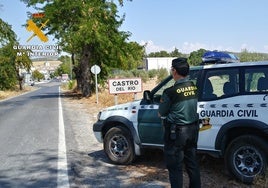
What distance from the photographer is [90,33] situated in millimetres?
29734

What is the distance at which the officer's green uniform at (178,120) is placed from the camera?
15.8 feet

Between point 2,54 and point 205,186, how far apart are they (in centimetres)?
6206

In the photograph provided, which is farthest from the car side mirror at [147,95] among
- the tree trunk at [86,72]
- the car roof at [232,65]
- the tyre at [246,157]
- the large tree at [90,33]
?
the tree trunk at [86,72]

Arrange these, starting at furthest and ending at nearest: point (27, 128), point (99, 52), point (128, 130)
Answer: point (99, 52)
point (27, 128)
point (128, 130)

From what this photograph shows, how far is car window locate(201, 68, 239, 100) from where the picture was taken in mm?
6082

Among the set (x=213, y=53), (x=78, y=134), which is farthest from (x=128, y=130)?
(x=78, y=134)

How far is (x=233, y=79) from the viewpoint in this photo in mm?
6117

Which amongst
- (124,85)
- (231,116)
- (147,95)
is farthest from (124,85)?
(231,116)

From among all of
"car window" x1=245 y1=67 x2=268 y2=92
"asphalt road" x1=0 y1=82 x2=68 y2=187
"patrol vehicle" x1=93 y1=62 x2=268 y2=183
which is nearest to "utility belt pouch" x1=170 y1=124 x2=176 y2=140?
"patrol vehicle" x1=93 y1=62 x2=268 y2=183

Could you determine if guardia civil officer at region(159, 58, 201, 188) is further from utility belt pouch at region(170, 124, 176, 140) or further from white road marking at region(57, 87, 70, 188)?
white road marking at region(57, 87, 70, 188)

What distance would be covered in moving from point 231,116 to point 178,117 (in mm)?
1391

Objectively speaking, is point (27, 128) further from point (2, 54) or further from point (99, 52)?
point (2, 54)

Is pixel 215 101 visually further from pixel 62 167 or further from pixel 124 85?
pixel 124 85

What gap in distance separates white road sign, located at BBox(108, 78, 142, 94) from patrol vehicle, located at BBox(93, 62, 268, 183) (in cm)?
783
